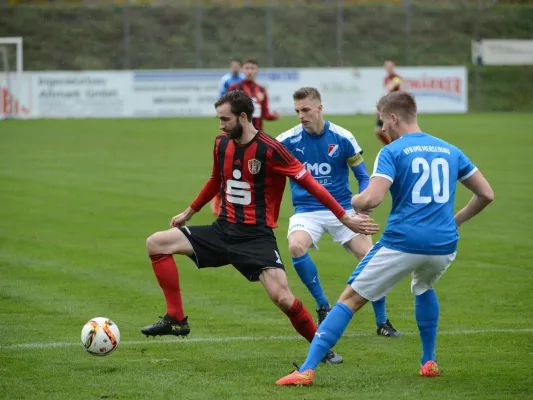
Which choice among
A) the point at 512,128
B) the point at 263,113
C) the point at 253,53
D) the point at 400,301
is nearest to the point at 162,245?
the point at 400,301

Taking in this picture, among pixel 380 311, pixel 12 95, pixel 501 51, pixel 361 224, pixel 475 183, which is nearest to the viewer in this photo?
pixel 475 183

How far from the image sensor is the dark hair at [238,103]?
306 inches

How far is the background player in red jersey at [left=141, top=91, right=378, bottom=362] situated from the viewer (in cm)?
773

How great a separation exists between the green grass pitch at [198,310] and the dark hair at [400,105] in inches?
73.2

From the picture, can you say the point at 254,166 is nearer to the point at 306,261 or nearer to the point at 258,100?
the point at 306,261

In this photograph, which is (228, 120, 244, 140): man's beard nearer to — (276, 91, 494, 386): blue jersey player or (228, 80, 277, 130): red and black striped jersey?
(276, 91, 494, 386): blue jersey player

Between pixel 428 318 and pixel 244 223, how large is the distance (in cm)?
159

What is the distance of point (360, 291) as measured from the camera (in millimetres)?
7008

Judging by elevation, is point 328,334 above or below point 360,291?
below

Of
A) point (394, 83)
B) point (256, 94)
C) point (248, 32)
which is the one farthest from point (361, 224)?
point (248, 32)

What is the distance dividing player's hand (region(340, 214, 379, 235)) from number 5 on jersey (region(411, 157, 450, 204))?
1.91 feet

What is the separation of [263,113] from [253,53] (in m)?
30.9

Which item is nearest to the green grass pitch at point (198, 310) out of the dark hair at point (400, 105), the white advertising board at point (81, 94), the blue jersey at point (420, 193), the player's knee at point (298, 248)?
the player's knee at point (298, 248)

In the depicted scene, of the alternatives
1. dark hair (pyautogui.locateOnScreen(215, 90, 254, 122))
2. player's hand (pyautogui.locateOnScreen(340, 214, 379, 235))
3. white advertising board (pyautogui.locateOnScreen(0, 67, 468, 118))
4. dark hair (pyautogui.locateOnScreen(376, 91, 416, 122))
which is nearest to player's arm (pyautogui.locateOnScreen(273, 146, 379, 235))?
player's hand (pyautogui.locateOnScreen(340, 214, 379, 235))
